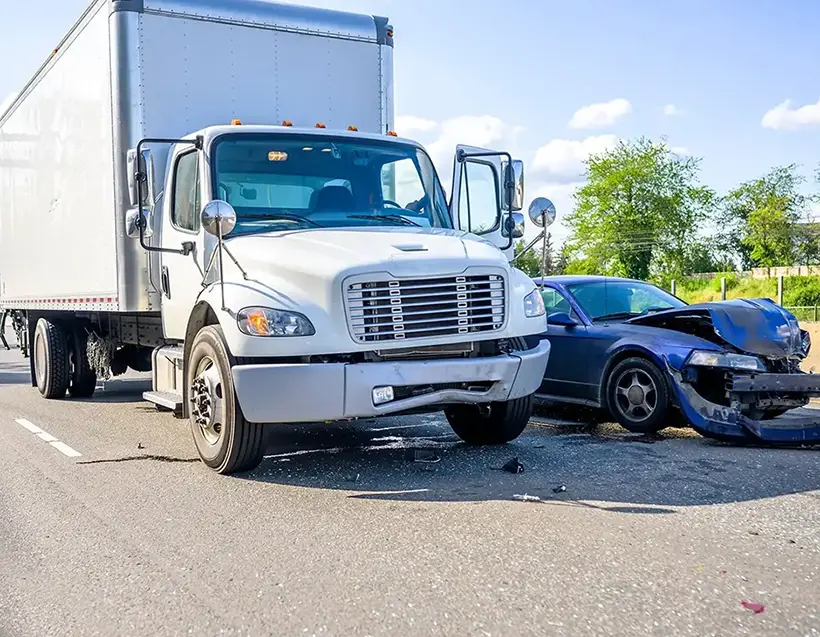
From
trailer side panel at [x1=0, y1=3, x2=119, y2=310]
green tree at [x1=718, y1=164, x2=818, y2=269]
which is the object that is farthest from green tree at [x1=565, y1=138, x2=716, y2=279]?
trailer side panel at [x1=0, y1=3, x2=119, y2=310]

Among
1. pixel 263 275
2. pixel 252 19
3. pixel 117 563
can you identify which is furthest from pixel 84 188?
pixel 117 563

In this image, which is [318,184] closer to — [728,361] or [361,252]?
[361,252]

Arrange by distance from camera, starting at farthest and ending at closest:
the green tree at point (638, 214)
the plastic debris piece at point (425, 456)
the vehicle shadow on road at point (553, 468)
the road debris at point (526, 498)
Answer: the green tree at point (638, 214) < the plastic debris piece at point (425, 456) < the vehicle shadow on road at point (553, 468) < the road debris at point (526, 498)

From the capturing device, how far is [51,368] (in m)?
11.3

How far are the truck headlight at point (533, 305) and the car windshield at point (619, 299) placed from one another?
2164mm

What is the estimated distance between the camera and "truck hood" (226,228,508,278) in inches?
233

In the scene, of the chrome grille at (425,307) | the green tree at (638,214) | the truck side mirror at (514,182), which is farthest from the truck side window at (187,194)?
the green tree at (638,214)

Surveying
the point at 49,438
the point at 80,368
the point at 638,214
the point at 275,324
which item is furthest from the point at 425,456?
the point at 638,214

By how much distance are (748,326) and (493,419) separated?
2.29 m

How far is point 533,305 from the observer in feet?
21.9

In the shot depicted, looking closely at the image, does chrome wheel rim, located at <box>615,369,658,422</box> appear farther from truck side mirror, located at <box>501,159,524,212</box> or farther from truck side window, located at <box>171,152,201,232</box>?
truck side window, located at <box>171,152,201,232</box>

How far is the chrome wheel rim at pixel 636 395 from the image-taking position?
774 cm

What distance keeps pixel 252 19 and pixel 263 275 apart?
3.47 metres

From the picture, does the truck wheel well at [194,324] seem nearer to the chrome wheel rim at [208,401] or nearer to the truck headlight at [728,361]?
the chrome wheel rim at [208,401]
